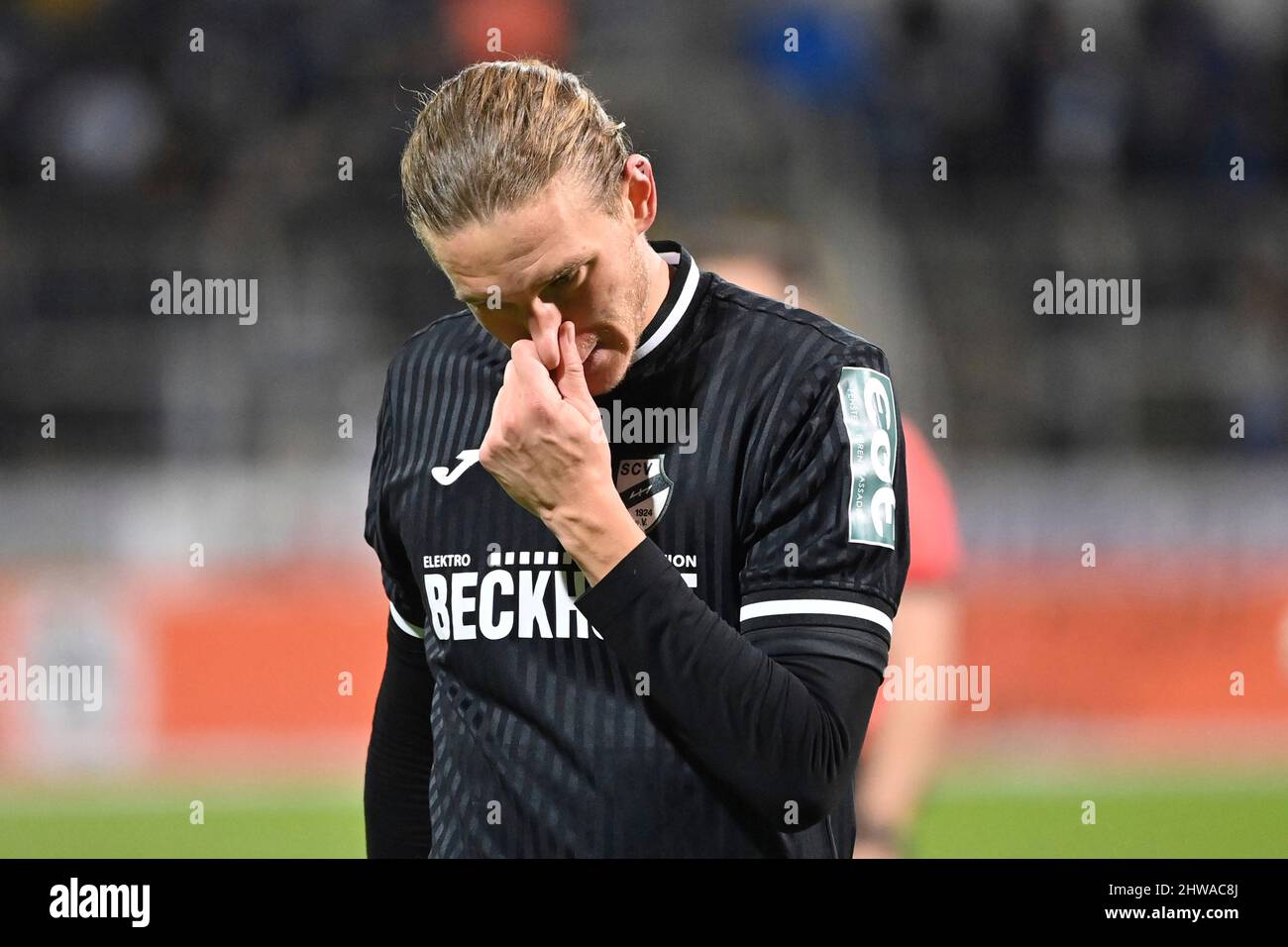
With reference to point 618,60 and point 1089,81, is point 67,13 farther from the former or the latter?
point 1089,81

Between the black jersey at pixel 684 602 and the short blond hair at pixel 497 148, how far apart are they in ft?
0.63

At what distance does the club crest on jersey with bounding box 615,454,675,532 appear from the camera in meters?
1.54

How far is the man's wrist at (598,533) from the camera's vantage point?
143 centimetres

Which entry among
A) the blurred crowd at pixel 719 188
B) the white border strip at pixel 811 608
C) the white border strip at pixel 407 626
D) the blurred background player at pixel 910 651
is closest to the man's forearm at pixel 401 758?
the white border strip at pixel 407 626

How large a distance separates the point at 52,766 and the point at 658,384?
13.8 ft

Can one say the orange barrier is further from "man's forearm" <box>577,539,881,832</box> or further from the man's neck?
"man's forearm" <box>577,539,881,832</box>

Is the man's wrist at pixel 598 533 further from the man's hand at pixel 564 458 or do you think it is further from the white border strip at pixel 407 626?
the white border strip at pixel 407 626

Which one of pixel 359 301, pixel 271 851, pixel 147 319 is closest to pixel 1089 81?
pixel 359 301

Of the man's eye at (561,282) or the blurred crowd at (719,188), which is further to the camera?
the blurred crowd at (719,188)

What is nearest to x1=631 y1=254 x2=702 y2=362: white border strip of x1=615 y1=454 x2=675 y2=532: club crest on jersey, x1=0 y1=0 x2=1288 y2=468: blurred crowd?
x1=615 y1=454 x2=675 y2=532: club crest on jersey

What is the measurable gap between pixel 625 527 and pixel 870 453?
0.27 m

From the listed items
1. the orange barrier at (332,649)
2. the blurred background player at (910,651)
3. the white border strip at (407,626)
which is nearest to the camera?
the white border strip at (407,626)

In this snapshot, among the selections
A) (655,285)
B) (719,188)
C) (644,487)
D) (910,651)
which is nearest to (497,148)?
(655,285)

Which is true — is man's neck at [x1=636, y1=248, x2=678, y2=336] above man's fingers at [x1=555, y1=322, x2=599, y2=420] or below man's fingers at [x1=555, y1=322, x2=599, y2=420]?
above
